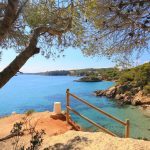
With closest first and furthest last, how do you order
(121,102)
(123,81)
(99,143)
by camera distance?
(99,143) → (121,102) → (123,81)

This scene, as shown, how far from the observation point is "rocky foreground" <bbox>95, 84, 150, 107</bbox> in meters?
58.7

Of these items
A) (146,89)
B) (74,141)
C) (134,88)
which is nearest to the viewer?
(74,141)

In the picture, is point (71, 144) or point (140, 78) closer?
point (71, 144)

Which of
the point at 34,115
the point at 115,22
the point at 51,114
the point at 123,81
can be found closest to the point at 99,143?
the point at 115,22

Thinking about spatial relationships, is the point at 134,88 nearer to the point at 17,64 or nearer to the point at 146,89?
the point at 146,89

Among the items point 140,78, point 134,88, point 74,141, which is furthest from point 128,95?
point 74,141

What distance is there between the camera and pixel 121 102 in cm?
6353

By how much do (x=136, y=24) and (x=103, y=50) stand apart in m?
2.10

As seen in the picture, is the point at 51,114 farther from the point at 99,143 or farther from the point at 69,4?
the point at 69,4

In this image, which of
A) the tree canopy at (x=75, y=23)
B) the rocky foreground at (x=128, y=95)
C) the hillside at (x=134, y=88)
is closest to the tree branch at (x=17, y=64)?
the tree canopy at (x=75, y=23)

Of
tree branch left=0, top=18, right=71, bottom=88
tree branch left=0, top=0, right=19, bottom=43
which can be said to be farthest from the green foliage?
tree branch left=0, top=0, right=19, bottom=43

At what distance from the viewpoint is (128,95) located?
214 feet

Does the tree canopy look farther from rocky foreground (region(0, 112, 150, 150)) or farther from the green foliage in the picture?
the green foliage

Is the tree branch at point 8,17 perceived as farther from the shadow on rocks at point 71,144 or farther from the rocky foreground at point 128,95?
the rocky foreground at point 128,95
